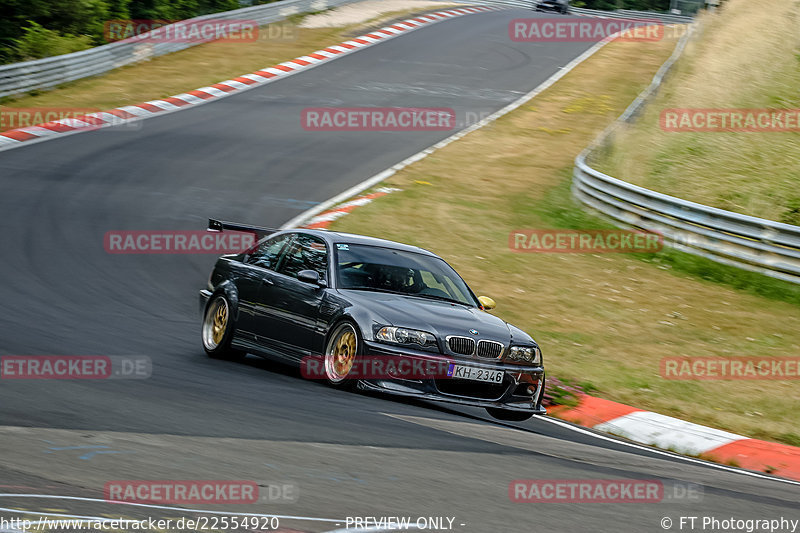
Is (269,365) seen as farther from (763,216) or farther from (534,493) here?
(763,216)

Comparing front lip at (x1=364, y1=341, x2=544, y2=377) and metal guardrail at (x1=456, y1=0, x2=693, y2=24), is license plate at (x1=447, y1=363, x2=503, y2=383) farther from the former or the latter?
metal guardrail at (x1=456, y1=0, x2=693, y2=24)

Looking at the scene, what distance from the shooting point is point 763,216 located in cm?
1731

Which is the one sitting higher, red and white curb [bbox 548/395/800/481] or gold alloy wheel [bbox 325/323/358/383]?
gold alloy wheel [bbox 325/323/358/383]

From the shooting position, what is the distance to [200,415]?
704 centimetres

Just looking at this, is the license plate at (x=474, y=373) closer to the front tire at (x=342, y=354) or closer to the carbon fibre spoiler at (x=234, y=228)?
the front tire at (x=342, y=354)

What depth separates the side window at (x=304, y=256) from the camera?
9758mm

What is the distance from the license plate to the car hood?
268mm

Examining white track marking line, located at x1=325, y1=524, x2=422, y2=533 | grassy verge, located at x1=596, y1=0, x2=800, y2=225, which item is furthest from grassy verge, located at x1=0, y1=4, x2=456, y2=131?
white track marking line, located at x1=325, y1=524, x2=422, y2=533

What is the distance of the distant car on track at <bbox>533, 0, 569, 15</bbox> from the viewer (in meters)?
51.6

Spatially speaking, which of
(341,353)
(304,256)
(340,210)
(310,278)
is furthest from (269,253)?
(340,210)

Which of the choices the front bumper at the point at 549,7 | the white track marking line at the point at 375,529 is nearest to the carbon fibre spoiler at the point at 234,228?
the white track marking line at the point at 375,529

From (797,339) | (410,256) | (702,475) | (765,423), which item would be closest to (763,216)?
(797,339)

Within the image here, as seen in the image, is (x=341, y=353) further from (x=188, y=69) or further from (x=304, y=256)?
(x=188, y=69)

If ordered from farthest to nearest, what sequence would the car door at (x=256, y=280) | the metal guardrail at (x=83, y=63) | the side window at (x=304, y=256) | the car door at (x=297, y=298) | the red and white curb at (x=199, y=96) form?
the metal guardrail at (x=83, y=63) → the red and white curb at (x=199, y=96) → the car door at (x=256, y=280) → the side window at (x=304, y=256) → the car door at (x=297, y=298)
